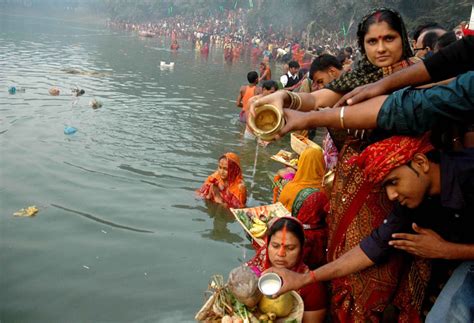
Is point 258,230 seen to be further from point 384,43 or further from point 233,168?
point 384,43

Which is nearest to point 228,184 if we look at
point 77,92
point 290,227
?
point 290,227

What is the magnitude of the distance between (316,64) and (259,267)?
97.5 inches

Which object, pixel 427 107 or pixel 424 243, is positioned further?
pixel 424 243

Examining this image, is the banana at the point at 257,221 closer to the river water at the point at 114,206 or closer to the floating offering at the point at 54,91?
the river water at the point at 114,206

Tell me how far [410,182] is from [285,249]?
1.37m

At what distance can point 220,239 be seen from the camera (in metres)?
5.38

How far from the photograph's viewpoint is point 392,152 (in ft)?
6.75

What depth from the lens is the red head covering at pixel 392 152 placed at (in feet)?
6.66

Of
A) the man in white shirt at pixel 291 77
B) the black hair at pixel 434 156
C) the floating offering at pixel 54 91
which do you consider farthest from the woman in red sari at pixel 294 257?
the floating offering at pixel 54 91

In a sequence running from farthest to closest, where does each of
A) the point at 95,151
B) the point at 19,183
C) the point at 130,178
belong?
the point at 95,151 → the point at 130,178 → the point at 19,183

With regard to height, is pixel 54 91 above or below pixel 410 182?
below

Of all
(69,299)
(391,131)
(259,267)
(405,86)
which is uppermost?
(405,86)

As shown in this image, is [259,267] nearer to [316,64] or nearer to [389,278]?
[389,278]

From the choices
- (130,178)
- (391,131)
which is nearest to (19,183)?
(130,178)
